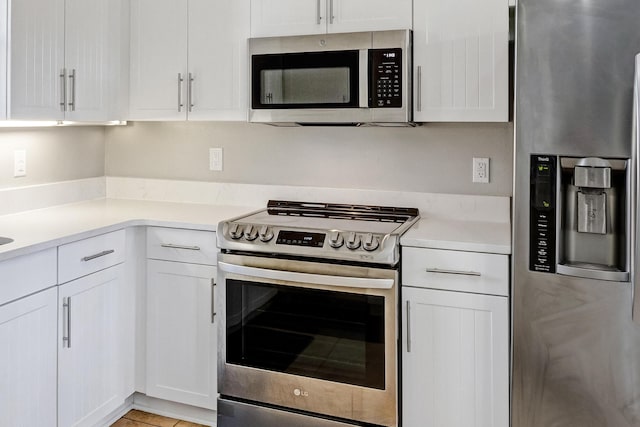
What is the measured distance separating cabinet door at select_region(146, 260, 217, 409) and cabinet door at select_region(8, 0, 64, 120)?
0.80 meters

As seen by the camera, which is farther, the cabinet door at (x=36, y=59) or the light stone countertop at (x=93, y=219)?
the cabinet door at (x=36, y=59)

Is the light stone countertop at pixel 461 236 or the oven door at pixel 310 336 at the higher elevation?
the light stone countertop at pixel 461 236

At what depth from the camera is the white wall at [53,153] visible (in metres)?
2.52

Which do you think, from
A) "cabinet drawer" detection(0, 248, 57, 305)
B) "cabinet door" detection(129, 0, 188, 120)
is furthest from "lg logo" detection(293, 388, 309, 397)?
"cabinet door" detection(129, 0, 188, 120)

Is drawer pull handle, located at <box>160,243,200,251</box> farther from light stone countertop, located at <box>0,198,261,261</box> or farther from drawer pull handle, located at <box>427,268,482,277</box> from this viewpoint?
drawer pull handle, located at <box>427,268,482,277</box>

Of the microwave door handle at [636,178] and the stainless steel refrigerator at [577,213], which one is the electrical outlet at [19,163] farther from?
the microwave door handle at [636,178]

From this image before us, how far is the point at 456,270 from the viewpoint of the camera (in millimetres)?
1946

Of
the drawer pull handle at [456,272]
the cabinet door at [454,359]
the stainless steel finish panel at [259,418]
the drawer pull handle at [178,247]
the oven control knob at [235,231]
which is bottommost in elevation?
the stainless steel finish panel at [259,418]

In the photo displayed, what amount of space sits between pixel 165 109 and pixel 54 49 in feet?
1.80

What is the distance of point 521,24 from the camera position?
1646 mm

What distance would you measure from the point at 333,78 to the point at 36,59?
48.7 inches

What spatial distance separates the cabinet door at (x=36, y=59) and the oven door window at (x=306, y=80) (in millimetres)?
851

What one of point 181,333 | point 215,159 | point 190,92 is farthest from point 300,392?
point 190,92

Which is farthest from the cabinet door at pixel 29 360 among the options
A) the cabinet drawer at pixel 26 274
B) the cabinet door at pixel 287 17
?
the cabinet door at pixel 287 17
